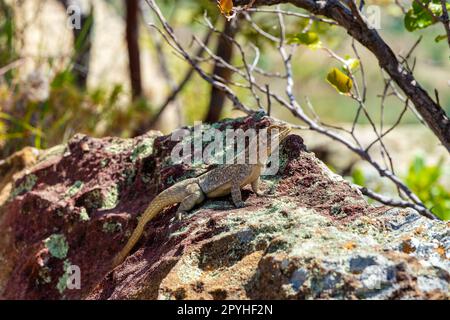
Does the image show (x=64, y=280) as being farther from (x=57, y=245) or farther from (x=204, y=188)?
(x=204, y=188)

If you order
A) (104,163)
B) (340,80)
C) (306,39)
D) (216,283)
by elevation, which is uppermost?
(306,39)

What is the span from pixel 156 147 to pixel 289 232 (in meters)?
1.44

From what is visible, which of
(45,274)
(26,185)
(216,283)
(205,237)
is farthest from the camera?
(26,185)

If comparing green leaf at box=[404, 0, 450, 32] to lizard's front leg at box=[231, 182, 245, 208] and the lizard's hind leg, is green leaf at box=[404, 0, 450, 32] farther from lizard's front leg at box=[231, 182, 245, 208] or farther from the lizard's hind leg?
the lizard's hind leg

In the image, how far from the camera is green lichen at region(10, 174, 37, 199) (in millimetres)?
4723

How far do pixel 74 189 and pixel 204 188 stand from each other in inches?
41.2

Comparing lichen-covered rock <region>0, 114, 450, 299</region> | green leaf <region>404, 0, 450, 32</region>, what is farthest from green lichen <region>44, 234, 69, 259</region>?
green leaf <region>404, 0, 450, 32</region>

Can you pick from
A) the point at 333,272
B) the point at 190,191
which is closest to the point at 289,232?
the point at 333,272

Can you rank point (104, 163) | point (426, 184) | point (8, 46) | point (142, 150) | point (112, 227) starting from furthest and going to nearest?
point (8, 46)
point (426, 184)
point (104, 163)
point (142, 150)
point (112, 227)

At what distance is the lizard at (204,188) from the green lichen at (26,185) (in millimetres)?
1286

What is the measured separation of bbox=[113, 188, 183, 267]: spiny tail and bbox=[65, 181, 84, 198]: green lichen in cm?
81

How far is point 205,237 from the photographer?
3.09 metres

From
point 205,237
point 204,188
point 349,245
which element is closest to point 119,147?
point 204,188
